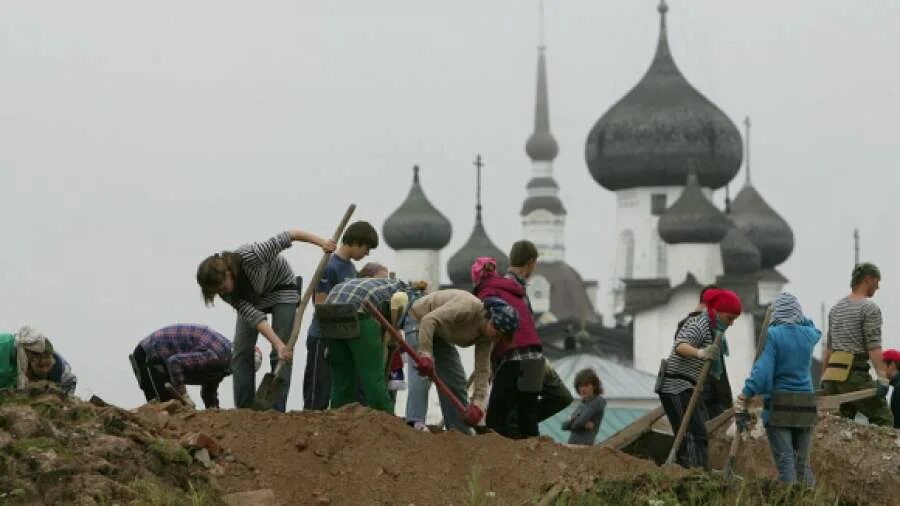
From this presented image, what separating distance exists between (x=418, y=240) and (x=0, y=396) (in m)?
91.5

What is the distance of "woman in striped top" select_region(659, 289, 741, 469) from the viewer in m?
13.6

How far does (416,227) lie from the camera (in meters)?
103

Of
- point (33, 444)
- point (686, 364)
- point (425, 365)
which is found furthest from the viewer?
point (686, 364)

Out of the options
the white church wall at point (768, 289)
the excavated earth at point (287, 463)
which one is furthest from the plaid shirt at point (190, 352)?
the white church wall at point (768, 289)

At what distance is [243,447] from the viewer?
11.8 meters

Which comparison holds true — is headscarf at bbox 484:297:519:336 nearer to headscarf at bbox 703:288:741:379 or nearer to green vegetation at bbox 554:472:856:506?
headscarf at bbox 703:288:741:379

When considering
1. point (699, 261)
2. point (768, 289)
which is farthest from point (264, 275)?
point (768, 289)

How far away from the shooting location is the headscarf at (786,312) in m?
12.6

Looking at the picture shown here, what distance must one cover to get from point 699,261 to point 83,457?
281ft

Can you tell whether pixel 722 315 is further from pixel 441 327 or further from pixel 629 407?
pixel 629 407

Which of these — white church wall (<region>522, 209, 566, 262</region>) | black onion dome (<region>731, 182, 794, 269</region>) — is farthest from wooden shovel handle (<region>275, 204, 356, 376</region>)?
white church wall (<region>522, 209, 566, 262</region>)

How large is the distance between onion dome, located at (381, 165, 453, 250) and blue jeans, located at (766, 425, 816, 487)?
295 feet

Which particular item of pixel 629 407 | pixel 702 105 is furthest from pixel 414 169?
pixel 629 407

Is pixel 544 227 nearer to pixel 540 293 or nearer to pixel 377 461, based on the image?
pixel 540 293
